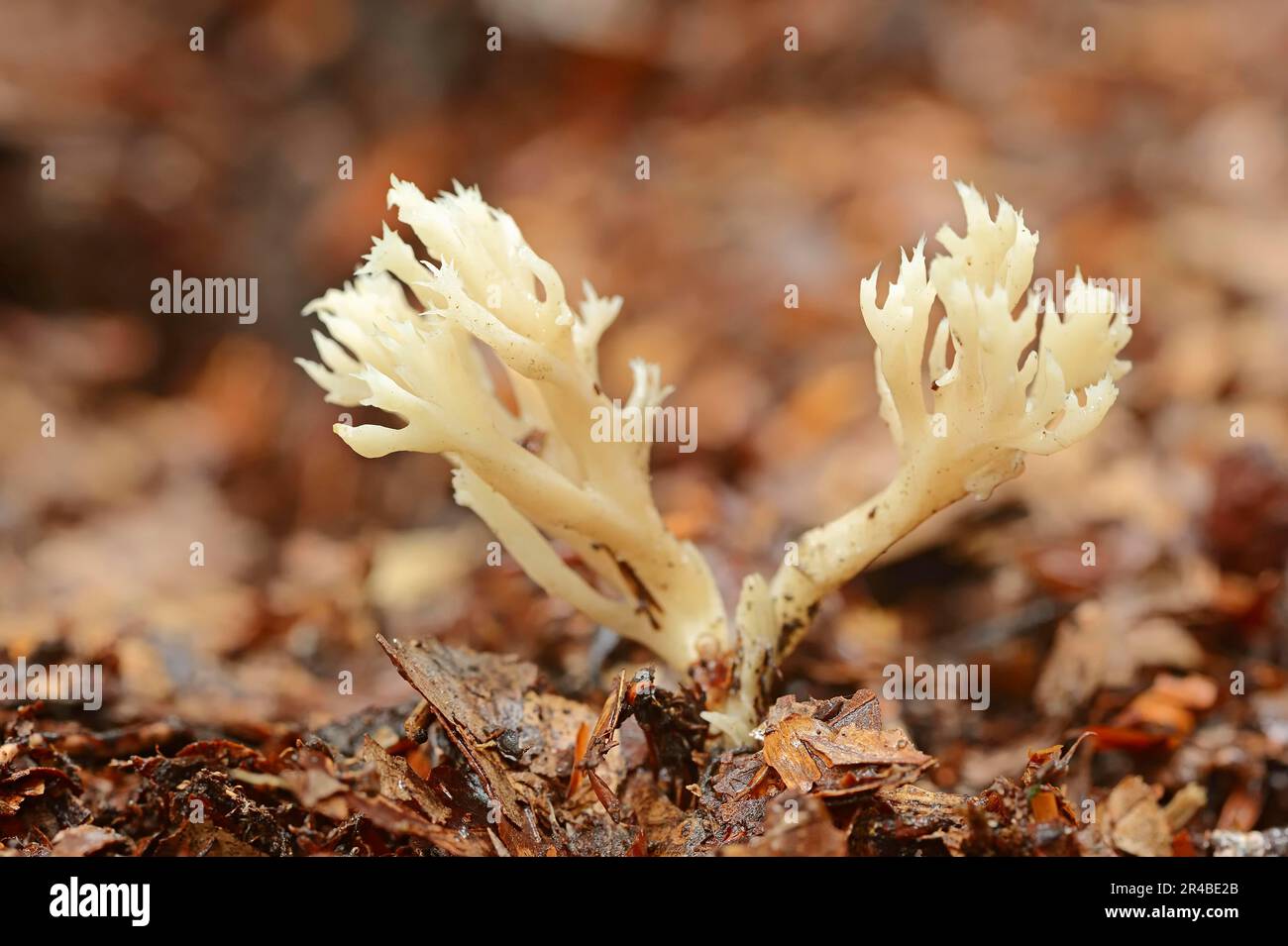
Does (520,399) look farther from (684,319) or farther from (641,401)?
(684,319)

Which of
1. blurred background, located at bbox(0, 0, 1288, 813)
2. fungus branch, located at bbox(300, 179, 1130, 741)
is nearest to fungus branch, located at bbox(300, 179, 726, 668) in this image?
fungus branch, located at bbox(300, 179, 1130, 741)

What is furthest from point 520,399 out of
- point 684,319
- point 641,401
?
point 684,319

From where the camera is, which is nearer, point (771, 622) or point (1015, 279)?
point (1015, 279)

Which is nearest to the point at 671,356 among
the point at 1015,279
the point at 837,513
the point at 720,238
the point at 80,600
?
the point at 720,238

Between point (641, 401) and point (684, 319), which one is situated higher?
point (684, 319)

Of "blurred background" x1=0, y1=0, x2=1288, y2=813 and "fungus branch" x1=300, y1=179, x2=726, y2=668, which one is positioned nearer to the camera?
"fungus branch" x1=300, y1=179, x2=726, y2=668

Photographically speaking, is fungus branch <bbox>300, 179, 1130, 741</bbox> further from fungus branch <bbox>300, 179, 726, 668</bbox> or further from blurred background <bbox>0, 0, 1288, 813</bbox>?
blurred background <bbox>0, 0, 1288, 813</bbox>

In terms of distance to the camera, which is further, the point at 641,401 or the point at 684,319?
the point at 684,319
